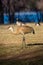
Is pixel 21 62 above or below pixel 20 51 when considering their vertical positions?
above

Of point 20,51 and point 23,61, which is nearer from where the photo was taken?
point 23,61

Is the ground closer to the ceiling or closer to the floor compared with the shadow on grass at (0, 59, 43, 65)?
closer to the floor

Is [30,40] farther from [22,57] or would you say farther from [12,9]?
[12,9]

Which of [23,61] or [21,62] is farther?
[23,61]

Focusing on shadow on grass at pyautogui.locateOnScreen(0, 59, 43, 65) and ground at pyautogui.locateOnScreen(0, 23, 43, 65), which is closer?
shadow on grass at pyautogui.locateOnScreen(0, 59, 43, 65)

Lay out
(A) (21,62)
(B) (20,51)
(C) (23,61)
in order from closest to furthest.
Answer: (A) (21,62) → (C) (23,61) → (B) (20,51)

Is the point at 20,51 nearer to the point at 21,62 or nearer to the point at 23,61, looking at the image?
the point at 23,61

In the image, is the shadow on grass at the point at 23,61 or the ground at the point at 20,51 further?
the ground at the point at 20,51

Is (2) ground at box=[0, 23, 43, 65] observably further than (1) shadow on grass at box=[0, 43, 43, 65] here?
Yes

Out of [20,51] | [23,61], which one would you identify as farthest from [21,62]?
[20,51]

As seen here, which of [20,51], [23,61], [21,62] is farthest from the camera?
[20,51]

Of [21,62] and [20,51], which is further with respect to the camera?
[20,51]

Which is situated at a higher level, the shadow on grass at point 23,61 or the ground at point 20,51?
the shadow on grass at point 23,61

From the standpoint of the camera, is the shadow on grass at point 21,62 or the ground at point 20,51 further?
the ground at point 20,51
